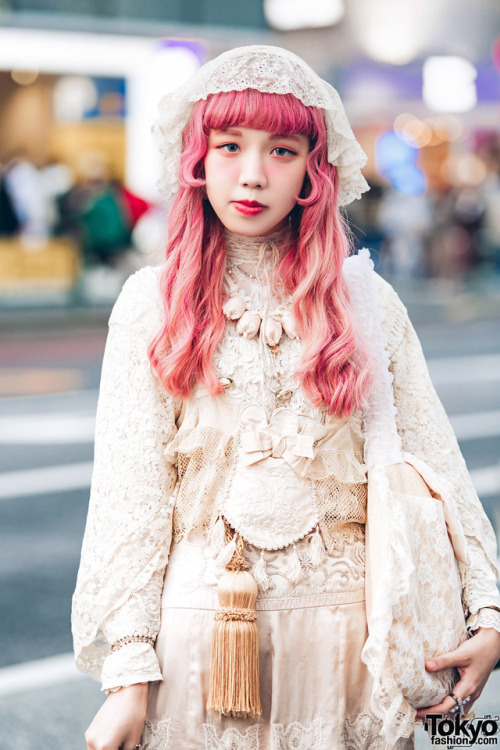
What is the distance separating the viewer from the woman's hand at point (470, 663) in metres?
2.24

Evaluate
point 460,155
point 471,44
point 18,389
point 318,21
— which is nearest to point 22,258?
point 18,389

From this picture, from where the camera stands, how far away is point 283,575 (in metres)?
2.25

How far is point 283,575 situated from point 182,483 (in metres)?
0.30

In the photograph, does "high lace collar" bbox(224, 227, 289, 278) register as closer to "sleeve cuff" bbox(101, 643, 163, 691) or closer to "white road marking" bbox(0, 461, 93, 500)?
"sleeve cuff" bbox(101, 643, 163, 691)

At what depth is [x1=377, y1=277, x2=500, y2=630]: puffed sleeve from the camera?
8.07 feet

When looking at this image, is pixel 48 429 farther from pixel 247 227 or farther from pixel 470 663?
pixel 470 663

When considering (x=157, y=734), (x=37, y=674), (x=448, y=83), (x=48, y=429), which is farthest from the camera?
(x=448, y=83)

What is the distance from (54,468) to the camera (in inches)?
337

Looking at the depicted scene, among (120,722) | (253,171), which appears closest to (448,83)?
(253,171)

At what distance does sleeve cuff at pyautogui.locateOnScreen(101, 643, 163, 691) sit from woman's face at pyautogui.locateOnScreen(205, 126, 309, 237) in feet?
3.03

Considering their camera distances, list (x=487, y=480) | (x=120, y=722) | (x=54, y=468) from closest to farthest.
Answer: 1. (x=120, y=722)
2. (x=487, y=480)
3. (x=54, y=468)

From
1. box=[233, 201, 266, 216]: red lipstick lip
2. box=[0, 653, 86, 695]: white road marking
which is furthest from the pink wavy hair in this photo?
box=[0, 653, 86, 695]: white road marking

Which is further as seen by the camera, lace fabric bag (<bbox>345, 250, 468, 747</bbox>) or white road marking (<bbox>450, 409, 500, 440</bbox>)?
white road marking (<bbox>450, 409, 500, 440</bbox>)

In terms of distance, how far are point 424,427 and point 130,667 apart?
861mm
